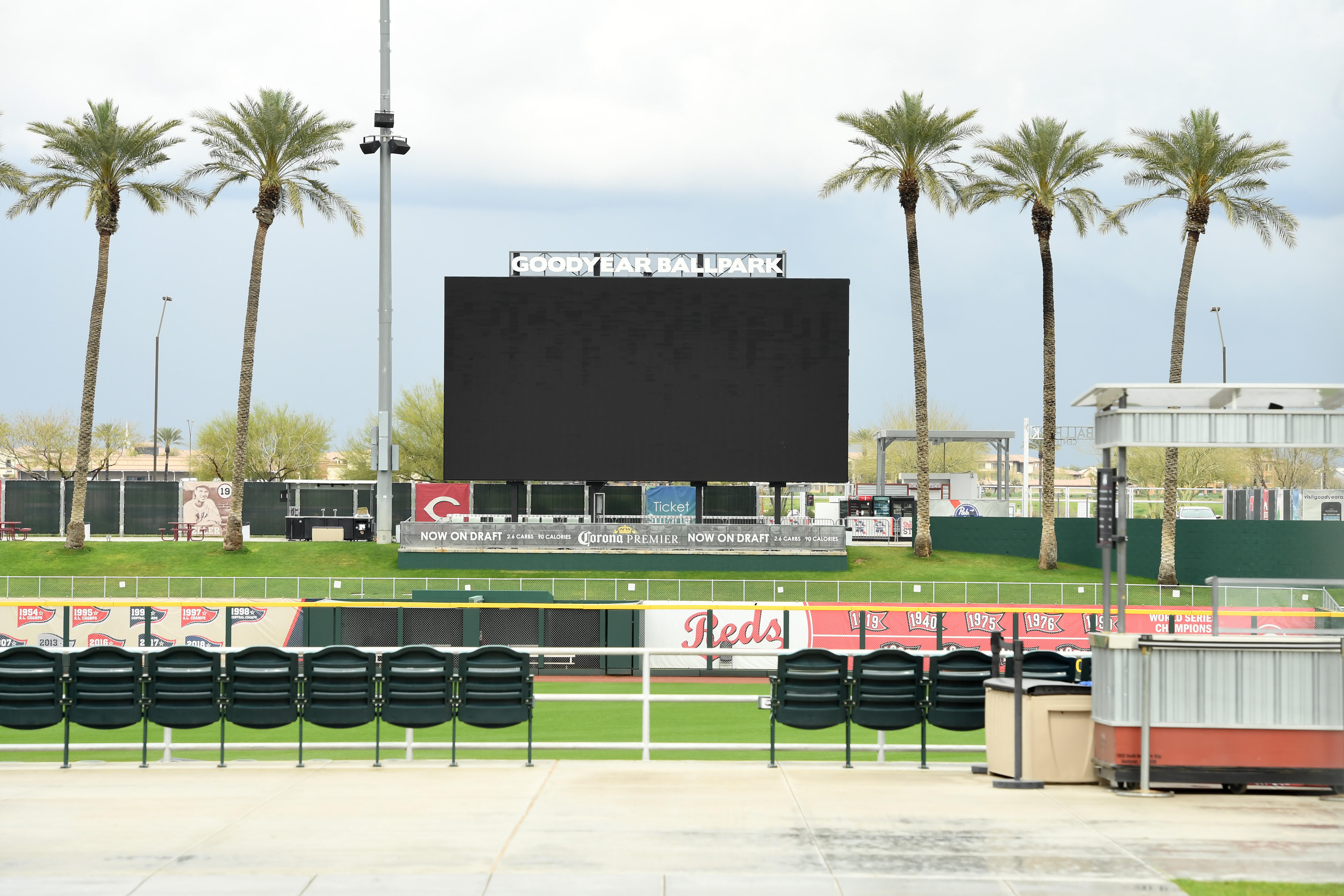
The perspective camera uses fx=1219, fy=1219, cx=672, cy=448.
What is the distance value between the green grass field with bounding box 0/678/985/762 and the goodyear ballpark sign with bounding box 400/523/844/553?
21671 millimetres

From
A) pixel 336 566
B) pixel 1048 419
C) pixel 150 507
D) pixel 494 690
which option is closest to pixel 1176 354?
pixel 1048 419

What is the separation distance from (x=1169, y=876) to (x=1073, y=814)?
72.1 inches

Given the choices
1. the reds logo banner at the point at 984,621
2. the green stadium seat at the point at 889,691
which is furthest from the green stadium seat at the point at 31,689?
the reds logo banner at the point at 984,621

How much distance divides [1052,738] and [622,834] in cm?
438

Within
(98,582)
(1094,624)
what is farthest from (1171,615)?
(98,582)

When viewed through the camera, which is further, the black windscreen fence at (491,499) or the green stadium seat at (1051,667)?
the black windscreen fence at (491,499)

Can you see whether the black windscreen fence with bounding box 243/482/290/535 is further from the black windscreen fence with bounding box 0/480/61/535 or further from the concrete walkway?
the concrete walkway

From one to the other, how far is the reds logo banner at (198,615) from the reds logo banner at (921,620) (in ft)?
51.1

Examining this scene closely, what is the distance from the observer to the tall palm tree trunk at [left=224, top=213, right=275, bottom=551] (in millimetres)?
49281

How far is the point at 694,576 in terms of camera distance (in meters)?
46.8

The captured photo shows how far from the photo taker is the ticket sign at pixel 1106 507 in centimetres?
1110

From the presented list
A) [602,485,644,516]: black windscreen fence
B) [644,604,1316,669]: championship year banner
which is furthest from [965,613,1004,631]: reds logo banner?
[602,485,644,516]: black windscreen fence

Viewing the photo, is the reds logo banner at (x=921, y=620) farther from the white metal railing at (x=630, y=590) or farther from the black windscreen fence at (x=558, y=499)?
the black windscreen fence at (x=558, y=499)

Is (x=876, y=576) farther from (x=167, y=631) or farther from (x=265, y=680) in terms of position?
(x=265, y=680)
